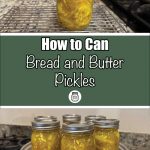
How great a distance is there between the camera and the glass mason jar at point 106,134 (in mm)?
761

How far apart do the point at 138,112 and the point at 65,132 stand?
0.22 meters

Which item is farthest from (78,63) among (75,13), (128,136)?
(128,136)

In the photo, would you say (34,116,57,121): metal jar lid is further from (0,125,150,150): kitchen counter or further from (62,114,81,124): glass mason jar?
(0,125,150,150): kitchen counter

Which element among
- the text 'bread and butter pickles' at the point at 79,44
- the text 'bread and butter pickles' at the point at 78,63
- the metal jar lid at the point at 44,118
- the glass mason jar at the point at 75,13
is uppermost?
the glass mason jar at the point at 75,13

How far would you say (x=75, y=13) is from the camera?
2.69 ft

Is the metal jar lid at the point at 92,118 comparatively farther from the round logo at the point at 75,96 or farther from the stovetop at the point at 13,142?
the stovetop at the point at 13,142

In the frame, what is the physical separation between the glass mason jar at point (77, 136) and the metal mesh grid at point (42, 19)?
24 cm

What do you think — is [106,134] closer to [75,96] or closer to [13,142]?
[75,96]

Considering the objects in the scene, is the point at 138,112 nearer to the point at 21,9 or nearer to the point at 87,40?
the point at 87,40

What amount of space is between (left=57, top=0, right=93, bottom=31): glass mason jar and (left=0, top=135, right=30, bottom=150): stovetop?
0.35 m

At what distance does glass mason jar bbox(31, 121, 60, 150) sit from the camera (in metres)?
0.74

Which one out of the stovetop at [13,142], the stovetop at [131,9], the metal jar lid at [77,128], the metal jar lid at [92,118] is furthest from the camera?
the stovetop at [131,9]

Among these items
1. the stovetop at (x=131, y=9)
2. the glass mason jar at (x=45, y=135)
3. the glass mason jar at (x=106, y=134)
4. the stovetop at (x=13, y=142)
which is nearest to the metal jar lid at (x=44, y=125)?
the glass mason jar at (x=45, y=135)

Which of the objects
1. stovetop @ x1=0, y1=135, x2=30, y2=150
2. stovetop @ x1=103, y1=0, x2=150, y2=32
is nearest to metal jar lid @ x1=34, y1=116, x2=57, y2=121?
stovetop @ x1=0, y1=135, x2=30, y2=150
